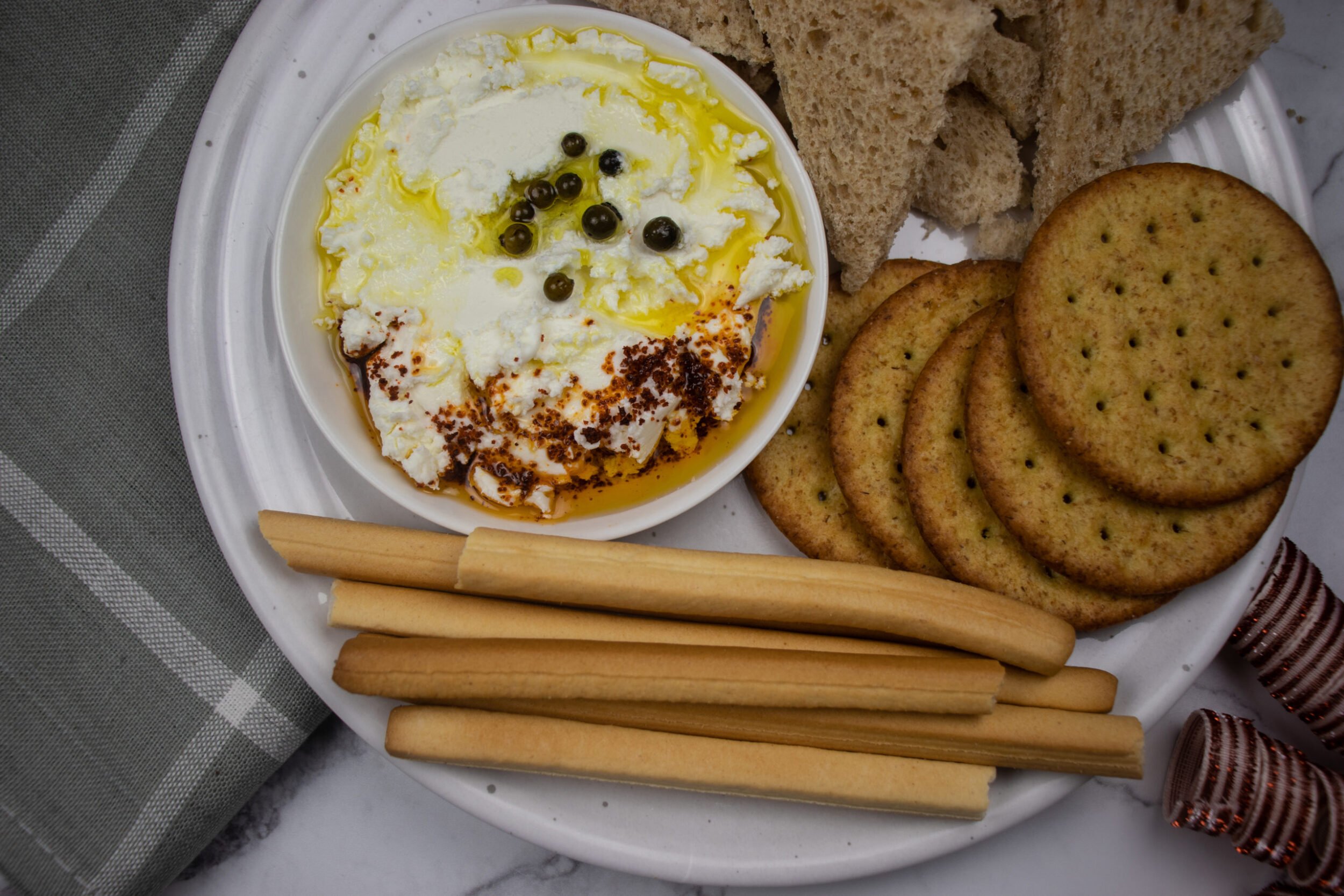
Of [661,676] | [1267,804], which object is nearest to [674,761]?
[661,676]

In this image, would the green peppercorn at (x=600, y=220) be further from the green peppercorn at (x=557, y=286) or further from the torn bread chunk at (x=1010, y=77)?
the torn bread chunk at (x=1010, y=77)

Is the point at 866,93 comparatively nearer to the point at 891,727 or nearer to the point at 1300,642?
the point at 891,727

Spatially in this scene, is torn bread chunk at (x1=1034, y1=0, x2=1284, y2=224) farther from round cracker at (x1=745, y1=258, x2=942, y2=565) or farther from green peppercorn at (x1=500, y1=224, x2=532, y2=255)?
green peppercorn at (x1=500, y1=224, x2=532, y2=255)

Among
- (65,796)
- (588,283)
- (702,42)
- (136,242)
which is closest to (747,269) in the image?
(588,283)

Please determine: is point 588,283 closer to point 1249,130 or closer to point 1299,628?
point 1249,130

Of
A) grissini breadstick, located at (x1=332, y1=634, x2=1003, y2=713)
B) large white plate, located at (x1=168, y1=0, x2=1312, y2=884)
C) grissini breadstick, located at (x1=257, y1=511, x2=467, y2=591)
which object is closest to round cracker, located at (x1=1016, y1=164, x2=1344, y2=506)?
large white plate, located at (x1=168, y1=0, x2=1312, y2=884)
